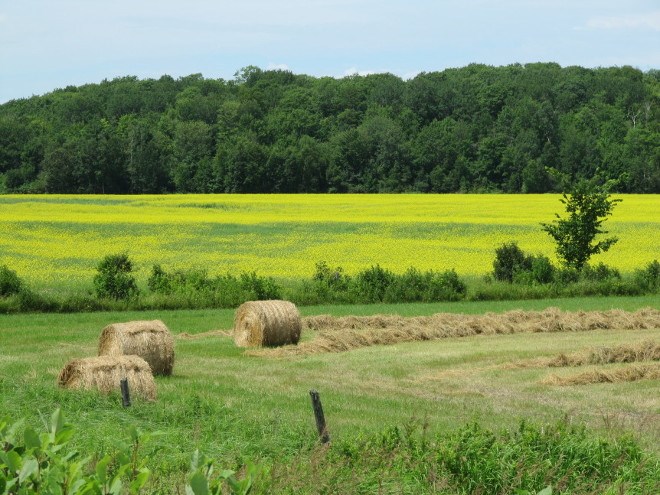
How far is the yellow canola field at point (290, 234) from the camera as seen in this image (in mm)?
40625

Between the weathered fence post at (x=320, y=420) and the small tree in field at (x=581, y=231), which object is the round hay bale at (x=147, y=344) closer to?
the weathered fence post at (x=320, y=420)

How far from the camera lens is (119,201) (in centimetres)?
7806

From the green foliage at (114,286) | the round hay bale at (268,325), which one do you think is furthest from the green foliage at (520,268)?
the round hay bale at (268,325)

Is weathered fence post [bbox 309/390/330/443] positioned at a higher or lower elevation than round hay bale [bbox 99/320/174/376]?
higher

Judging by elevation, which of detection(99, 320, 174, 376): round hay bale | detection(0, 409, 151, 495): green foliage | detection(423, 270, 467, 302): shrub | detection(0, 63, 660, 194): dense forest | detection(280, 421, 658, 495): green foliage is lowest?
detection(423, 270, 467, 302): shrub

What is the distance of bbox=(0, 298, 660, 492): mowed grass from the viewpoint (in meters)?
10.4

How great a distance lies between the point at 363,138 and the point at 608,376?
8123 centimetres

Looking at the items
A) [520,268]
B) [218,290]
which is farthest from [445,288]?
[218,290]

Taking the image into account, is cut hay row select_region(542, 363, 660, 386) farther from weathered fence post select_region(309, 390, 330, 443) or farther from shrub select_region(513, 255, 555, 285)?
shrub select_region(513, 255, 555, 285)

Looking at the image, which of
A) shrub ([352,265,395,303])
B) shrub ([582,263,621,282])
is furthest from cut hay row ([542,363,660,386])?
shrub ([582,263,621,282])

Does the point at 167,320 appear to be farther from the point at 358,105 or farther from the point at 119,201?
the point at 358,105

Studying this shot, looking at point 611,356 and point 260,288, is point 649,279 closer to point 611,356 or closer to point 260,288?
point 260,288

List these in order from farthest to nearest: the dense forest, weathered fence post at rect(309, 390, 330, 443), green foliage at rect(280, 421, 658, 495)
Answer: the dense forest
weathered fence post at rect(309, 390, 330, 443)
green foliage at rect(280, 421, 658, 495)

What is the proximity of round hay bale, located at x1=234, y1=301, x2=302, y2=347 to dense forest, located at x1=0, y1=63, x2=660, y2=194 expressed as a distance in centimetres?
6322
